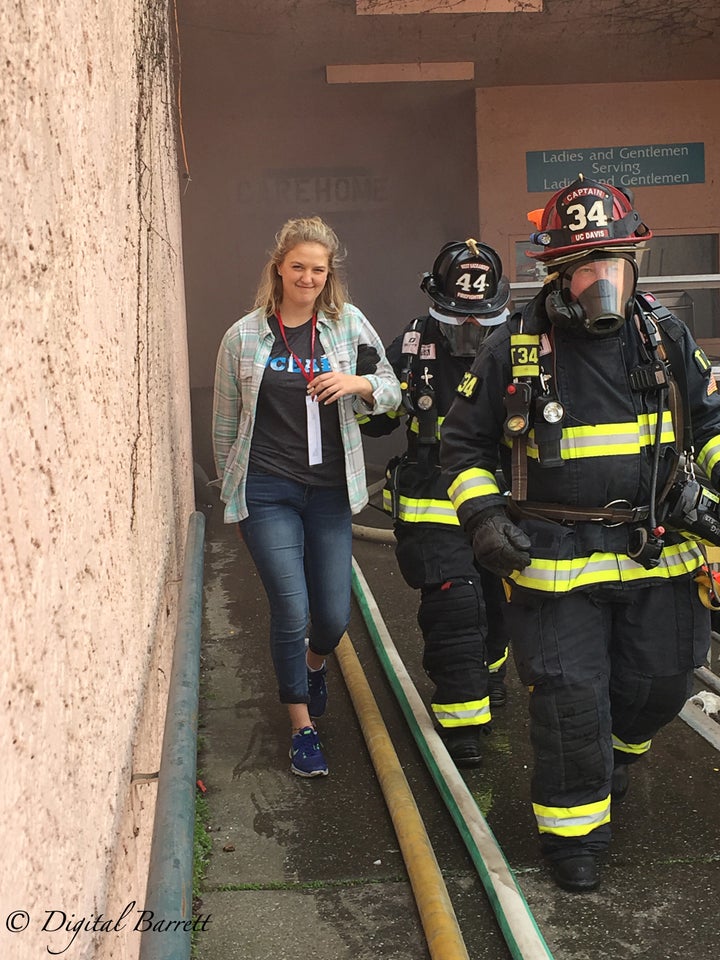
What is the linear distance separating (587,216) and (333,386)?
1081mm

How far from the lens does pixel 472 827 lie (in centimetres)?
345

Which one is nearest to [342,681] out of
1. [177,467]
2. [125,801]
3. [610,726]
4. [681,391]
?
[177,467]

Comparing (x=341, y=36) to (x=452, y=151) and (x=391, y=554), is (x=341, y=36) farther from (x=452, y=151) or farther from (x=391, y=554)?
(x=391, y=554)

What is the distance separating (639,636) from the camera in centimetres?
331

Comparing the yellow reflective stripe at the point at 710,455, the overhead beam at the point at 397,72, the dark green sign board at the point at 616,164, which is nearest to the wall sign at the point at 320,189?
the overhead beam at the point at 397,72

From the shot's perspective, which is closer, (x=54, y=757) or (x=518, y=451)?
(x=54, y=757)

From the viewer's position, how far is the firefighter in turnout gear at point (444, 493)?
13.8 ft

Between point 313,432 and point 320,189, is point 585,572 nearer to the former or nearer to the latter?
point 313,432

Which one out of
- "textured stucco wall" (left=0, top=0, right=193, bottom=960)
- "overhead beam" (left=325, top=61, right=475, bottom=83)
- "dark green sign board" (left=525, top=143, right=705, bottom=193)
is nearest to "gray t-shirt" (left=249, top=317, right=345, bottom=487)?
"textured stucco wall" (left=0, top=0, right=193, bottom=960)

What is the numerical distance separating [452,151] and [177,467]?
25.6 feet

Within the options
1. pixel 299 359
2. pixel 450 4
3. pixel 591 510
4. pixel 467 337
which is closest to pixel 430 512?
pixel 467 337

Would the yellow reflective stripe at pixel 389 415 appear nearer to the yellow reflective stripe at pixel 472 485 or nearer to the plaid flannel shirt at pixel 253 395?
the plaid flannel shirt at pixel 253 395

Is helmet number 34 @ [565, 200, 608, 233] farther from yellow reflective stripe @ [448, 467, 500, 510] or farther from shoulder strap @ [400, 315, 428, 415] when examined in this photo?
shoulder strap @ [400, 315, 428, 415]

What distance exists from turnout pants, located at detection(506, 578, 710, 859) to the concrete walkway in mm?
236
